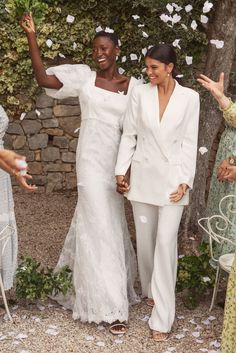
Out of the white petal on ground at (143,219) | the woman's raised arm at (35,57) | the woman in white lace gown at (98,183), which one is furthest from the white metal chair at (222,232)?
the woman's raised arm at (35,57)

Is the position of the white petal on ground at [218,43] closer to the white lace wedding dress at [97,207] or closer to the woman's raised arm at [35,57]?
the white lace wedding dress at [97,207]

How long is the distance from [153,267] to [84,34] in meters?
3.76

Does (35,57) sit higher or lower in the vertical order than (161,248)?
higher

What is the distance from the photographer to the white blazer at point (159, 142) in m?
4.34

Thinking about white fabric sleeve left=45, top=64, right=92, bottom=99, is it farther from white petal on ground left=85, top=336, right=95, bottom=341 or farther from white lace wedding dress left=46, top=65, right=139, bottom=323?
white petal on ground left=85, top=336, right=95, bottom=341

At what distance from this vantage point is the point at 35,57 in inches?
180

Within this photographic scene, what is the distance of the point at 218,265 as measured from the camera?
4.84m

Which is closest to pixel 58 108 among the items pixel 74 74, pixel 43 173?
pixel 43 173

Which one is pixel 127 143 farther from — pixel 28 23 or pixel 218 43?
pixel 218 43

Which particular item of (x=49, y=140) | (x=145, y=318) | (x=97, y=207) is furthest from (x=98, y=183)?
(x=49, y=140)

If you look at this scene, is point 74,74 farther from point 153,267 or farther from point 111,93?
point 153,267

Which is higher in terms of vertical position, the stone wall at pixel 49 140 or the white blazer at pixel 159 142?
the white blazer at pixel 159 142

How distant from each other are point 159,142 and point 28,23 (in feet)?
4.07

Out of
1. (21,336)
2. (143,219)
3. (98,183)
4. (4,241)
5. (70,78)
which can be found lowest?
(21,336)
